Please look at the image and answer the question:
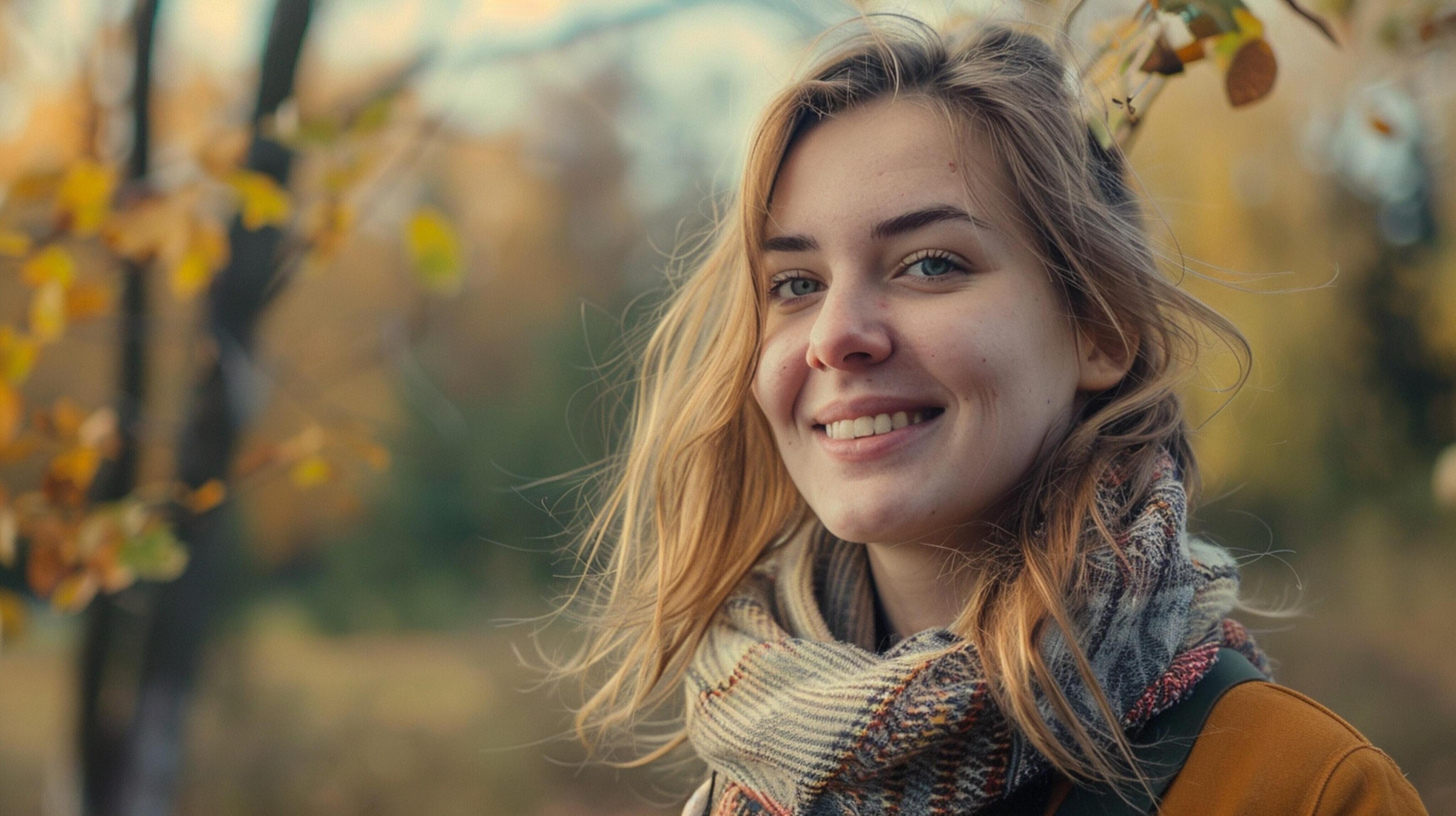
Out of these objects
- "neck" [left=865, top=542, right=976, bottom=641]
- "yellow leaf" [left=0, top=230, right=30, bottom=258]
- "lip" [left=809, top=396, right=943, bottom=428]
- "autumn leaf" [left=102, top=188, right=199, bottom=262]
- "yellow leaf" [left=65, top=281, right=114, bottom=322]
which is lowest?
"neck" [left=865, top=542, right=976, bottom=641]

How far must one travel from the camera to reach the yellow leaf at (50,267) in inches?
89.0

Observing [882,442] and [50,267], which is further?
[50,267]

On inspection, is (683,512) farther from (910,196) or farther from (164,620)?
(164,620)

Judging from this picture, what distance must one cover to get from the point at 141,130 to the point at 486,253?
4083mm

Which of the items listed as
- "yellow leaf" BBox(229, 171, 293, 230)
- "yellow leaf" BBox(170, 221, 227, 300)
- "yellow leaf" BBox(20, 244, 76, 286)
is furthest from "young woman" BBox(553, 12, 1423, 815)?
"yellow leaf" BBox(20, 244, 76, 286)

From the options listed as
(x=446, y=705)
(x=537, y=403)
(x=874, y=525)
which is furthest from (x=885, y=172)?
(x=446, y=705)

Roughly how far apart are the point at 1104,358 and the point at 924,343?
26 cm

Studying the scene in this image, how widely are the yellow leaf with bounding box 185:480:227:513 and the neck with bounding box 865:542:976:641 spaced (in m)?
2.00

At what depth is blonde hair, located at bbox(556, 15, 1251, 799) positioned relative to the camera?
125cm

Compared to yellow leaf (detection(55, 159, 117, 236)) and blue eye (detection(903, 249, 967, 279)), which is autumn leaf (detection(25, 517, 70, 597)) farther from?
blue eye (detection(903, 249, 967, 279))

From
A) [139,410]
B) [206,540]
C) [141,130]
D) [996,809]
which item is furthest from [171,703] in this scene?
[996,809]

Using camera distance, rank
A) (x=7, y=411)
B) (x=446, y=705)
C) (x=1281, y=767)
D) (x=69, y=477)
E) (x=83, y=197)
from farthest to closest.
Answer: (x=446, y=705), (x=69, y=477), (x=7, y=411), (x=83, y=197), (x=1281, y=767)

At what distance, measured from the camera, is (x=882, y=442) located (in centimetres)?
131

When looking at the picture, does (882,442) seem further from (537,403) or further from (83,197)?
(537,403)
